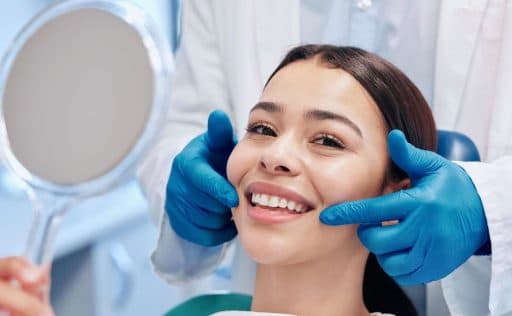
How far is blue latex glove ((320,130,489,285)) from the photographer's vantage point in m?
0.99

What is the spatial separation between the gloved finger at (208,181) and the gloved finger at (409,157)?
261mm

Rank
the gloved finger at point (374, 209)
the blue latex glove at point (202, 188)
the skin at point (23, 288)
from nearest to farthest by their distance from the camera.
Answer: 1. the skin at point (23, 288)
2. the gloved finger at point (374, 209)
3. the blue latex glove at point (202, 188)

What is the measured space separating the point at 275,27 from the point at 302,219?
486mm

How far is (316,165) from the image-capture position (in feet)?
3.44

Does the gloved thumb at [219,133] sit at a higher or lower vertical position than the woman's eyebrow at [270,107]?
lower

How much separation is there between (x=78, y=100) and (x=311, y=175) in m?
0.34

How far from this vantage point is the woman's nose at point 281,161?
104 centimetres

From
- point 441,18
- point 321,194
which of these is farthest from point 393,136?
point 441,18

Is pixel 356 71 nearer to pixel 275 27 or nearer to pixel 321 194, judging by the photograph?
pixel 321 194

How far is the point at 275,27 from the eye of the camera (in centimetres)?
140

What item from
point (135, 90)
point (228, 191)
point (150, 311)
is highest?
point (135, 90)

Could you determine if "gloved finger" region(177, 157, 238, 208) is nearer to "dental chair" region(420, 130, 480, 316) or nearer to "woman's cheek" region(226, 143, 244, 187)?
"woman's cheek" region(226, 143, 244, 187)

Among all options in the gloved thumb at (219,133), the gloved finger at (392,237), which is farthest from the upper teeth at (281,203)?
the gloved thumb at (219,133)

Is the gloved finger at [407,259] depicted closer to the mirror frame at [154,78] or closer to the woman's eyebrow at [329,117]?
the woman's eyebrow at [329,117]
